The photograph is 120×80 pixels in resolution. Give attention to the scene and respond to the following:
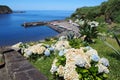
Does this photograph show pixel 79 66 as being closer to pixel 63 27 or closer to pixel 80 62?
pixel 80 62

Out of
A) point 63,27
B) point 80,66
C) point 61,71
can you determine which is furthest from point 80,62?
point 63,27

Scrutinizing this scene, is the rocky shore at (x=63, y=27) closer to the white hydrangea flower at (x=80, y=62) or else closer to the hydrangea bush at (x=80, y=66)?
the hydrangea bush at (x=80, y=66)

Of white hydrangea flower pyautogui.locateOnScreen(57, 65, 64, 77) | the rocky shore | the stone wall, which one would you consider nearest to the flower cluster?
white hydrangea flower pyautogui.locateOnScreen(57, 65, 64, 77)

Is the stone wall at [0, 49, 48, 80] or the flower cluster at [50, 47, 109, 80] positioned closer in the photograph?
the stone wall at [0, 49, 48, 80]

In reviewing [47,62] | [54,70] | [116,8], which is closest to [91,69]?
[54,70]

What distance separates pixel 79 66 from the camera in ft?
26.9

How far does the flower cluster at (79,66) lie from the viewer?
807 cm

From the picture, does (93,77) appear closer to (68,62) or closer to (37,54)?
(68,62)

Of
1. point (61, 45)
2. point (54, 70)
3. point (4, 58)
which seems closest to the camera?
point (54, 70)

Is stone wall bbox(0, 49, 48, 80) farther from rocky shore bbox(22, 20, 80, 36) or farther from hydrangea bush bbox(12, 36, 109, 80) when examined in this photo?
rocky shore bbox(22, 20, 80, 36)

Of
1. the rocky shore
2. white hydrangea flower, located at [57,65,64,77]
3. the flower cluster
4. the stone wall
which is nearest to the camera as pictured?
the stone wall

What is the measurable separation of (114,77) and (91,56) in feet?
3.69

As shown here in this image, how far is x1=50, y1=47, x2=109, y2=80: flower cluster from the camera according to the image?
8.07m

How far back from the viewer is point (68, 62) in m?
8.40
